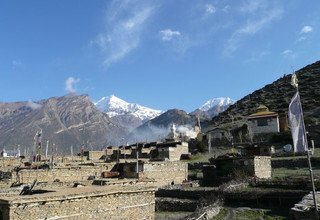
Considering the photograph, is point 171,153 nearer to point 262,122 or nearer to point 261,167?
A: point 262,122

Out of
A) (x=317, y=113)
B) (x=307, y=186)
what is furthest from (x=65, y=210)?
(x=317, y=113)

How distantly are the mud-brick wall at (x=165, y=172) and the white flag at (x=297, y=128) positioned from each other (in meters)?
22.1

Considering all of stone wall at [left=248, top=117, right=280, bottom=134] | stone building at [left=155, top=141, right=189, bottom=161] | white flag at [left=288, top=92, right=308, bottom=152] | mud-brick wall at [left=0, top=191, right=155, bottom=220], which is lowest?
mud-brick wall at [left=0, top=191, right=155, bottom=220]

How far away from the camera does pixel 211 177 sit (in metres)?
36.7

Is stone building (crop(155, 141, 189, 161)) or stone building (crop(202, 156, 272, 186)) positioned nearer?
stone building (crop(202, 156, 272, 186))

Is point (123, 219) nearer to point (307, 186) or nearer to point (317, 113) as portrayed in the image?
point (307, 186)

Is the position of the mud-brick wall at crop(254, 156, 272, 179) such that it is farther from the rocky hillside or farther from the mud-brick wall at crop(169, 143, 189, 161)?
the rocky hillside

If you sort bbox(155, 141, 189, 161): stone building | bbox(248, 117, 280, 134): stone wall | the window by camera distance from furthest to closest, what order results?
1. the window
2. bbox(248, 117, 280, 134): stone wall
3. bbox(155, 141, 189, 161): stone building

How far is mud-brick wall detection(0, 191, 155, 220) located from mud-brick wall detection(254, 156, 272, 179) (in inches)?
618

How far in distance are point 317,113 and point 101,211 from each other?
65176 millimetres

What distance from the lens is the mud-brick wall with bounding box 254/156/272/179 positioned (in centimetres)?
3447

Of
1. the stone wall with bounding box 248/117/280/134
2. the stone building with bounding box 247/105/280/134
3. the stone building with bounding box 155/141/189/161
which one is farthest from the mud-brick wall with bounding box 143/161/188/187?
the stone building with bounding box 247/105/280/134

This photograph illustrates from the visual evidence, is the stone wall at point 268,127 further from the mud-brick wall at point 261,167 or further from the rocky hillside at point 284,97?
the mud-brick wall at point 261,167

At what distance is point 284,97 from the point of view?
105 m
